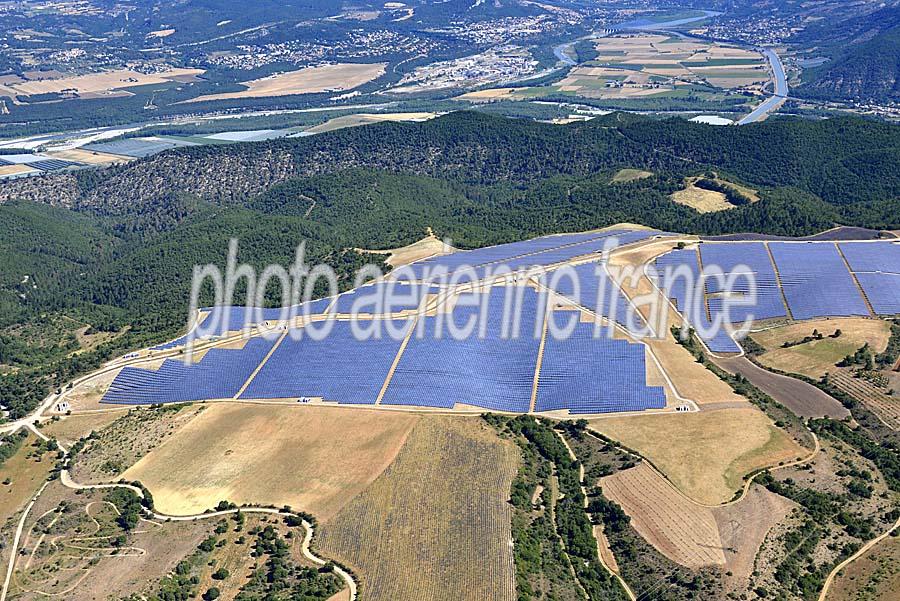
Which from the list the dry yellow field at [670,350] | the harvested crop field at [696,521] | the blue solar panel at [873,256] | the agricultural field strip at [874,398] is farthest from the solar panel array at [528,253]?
the harvested crop field at [696,521]

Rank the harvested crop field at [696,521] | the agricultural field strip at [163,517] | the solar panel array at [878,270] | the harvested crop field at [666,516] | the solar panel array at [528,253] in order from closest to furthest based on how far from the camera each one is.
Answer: the agricultural field strip at [163,517], the harvested crop field at [696,521], the harvested crop field at [666,516], the solar panel array at [878,270], the solar panel array at [528,253]

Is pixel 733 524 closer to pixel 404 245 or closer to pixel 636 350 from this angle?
pixel 636 350

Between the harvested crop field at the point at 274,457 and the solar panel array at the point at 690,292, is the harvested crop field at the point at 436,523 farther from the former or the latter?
the solar panel array at the point at 690,292

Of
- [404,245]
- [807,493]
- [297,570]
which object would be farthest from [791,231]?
[297,570]

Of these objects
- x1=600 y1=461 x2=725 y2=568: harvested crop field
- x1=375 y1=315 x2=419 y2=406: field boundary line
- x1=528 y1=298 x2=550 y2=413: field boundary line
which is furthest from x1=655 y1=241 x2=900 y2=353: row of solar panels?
x1=375 y1=315 x2=419 y2=406: field boundary line

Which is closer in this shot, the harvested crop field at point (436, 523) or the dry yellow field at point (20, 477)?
the harvested crop field at point (436, 523)

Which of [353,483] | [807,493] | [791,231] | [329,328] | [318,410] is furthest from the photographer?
[791,231]

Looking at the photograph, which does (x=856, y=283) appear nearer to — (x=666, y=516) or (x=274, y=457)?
(x=666, y=516)
